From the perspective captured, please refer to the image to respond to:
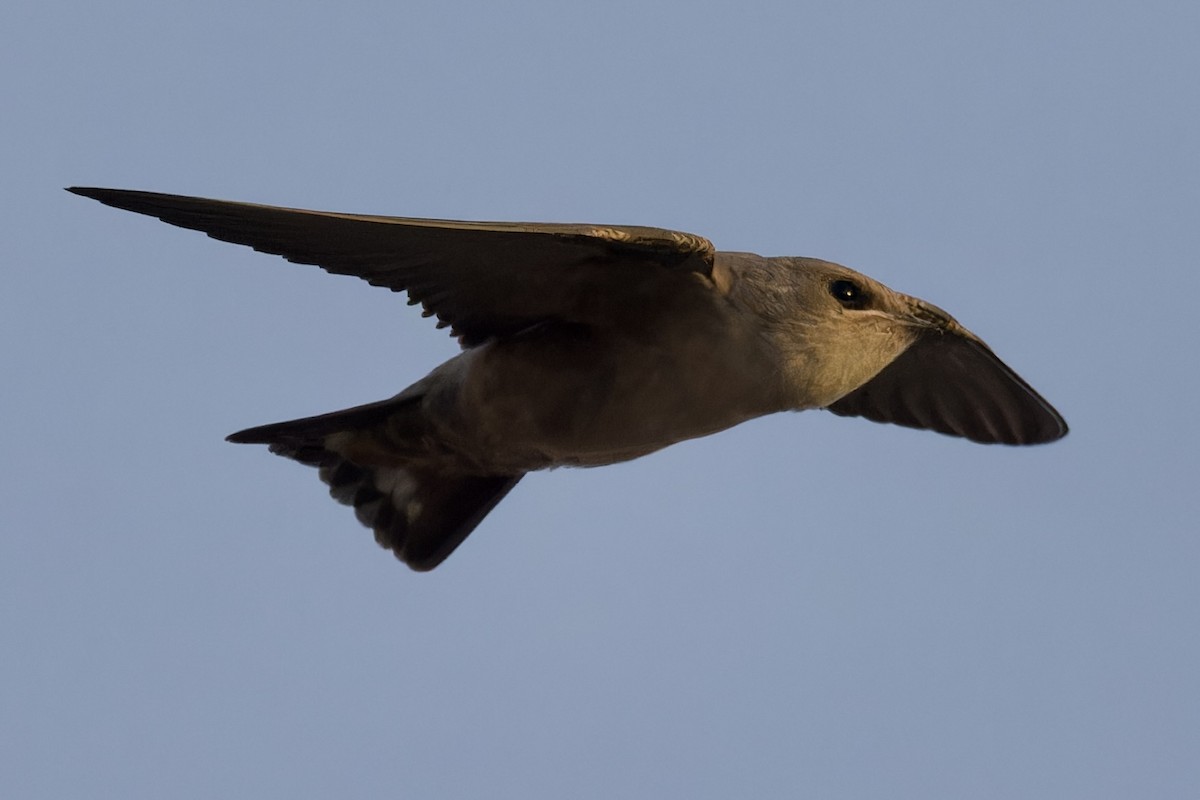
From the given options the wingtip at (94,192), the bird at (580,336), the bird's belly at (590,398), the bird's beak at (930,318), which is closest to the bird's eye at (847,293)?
the bird at (580,336)

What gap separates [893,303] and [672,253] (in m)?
1.17

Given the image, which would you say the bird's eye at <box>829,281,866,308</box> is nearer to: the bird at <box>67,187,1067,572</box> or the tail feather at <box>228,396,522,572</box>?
the bird at <box>67,187,1067,572</box>

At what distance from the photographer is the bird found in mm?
6004

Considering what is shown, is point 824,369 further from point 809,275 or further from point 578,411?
point 578,411

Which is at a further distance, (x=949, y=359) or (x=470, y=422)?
(x=949, y=359)

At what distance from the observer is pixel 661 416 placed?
648 centimetres

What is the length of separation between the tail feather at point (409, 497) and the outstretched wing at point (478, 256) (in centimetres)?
87

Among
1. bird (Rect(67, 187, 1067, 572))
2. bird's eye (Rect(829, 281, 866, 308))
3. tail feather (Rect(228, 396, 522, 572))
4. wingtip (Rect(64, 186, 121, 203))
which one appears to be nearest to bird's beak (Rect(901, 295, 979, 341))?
bird (Rect(67, 187, 1067, 572))

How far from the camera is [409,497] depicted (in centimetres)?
743

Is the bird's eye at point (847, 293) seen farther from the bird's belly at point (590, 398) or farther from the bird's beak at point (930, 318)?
the bird's belly at point (590, 398)

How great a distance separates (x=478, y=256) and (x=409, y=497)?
1606 mm

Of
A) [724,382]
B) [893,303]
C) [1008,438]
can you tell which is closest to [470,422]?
[724,382]

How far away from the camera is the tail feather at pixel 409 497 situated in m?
7.30

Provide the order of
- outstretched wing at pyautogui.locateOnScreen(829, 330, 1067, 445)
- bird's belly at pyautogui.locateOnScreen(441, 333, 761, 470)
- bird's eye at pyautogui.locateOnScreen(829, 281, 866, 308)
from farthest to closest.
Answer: outstretched wing at pyautogui.locateOnScreen(829, 330, 1067, 445) < bird's eye at pyautogui.locateOnScreen(829, 281, 866, 308) < bird's belly at pyautogui.locateOnScreen(441, 333, 761, 470)
